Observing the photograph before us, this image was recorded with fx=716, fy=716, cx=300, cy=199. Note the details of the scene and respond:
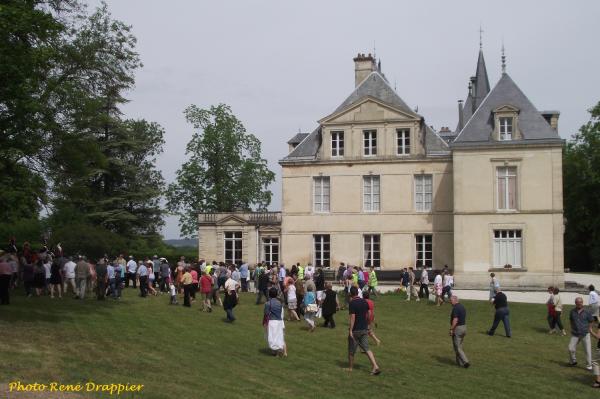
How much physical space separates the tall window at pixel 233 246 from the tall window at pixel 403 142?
10.4 meters

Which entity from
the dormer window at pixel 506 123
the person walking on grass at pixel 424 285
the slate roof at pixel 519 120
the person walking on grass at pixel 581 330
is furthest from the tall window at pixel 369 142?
the person walking on grass at pixel 581 330

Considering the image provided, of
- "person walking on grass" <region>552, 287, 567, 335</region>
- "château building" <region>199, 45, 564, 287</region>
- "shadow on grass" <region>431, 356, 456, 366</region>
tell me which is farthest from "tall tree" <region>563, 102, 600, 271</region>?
"shadow on grass" <region>431, 356, 456, 366</region>

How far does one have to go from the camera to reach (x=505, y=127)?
121 ft

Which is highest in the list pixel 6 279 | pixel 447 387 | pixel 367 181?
pixel 367 181

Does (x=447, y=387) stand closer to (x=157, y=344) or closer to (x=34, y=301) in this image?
(x=157, y=344)

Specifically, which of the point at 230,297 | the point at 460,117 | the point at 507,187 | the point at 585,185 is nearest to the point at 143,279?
the point at 230,297

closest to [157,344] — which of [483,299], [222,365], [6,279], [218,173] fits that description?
[222,365]

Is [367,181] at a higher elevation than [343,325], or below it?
higher

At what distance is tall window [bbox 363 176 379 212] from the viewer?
130ft

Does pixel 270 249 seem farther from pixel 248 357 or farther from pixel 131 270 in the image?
pixel 248 357

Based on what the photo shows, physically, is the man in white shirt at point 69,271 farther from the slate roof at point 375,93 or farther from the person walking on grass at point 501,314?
the slate roof at point 375,93

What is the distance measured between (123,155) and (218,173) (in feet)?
26.5

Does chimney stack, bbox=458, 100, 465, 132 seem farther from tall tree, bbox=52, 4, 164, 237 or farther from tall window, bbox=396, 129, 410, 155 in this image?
tall tree, bbox=52, 4, 164, 237

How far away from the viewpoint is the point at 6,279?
21.2m
